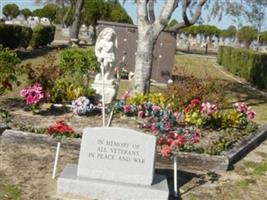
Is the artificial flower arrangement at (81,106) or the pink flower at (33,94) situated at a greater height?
the pink flower at (33,94)

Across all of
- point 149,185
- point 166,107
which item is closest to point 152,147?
point 149,185

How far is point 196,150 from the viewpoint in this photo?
8.61 m

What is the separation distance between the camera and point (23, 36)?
31547 millimetres

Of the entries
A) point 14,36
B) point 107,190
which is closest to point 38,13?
point 14,36

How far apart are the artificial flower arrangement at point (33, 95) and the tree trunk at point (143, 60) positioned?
9.69ft

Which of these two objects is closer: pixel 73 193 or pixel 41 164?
pixel 73 193

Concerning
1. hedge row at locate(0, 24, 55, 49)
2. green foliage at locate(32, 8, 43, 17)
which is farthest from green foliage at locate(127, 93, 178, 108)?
green foliage at locate(32, 8, 43, 17)

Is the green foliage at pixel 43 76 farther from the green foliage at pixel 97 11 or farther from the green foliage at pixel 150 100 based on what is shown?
the green foliage at pixel 97 11

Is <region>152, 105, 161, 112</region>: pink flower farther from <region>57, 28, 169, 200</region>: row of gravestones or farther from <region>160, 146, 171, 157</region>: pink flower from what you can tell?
<region>57, 28, 169, 200</region>: row of gravestones

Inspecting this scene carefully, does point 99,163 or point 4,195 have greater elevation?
point 99,163

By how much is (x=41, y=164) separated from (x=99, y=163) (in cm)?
159

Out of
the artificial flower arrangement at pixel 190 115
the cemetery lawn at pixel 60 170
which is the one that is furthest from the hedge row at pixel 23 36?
the cemetery lawn at pixel 60 170

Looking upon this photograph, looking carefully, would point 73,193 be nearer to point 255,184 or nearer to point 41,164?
point 41,164

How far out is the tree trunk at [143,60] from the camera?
43.0 ft
